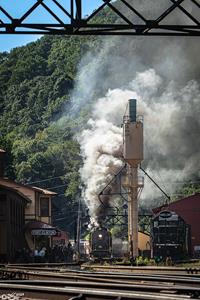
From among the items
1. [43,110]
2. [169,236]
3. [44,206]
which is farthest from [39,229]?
[43,110]

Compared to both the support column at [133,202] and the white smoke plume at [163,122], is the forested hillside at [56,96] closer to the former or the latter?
the white smoke plume at [163,122]

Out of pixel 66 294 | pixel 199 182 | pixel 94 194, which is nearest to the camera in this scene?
pixel 66 294

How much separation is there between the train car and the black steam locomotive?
16.8ft

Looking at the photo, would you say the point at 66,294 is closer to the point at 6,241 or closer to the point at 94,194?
the point at 6,241

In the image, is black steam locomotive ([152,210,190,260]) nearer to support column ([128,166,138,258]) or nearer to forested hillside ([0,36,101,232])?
support column ([128,166,138,258])

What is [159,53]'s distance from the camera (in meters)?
117

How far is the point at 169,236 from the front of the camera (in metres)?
44.2

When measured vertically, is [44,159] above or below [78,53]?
below

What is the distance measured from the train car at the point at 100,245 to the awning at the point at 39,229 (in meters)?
3.29

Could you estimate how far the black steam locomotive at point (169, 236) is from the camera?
43894 millimetres

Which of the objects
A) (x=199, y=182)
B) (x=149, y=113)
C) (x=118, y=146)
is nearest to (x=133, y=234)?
(x=118, y=146)

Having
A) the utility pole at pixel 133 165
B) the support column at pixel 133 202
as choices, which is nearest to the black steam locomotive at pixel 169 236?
the utility pole at pixel 133 165

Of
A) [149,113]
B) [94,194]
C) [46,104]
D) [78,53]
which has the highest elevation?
[78,53]

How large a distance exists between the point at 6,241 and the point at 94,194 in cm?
1791
